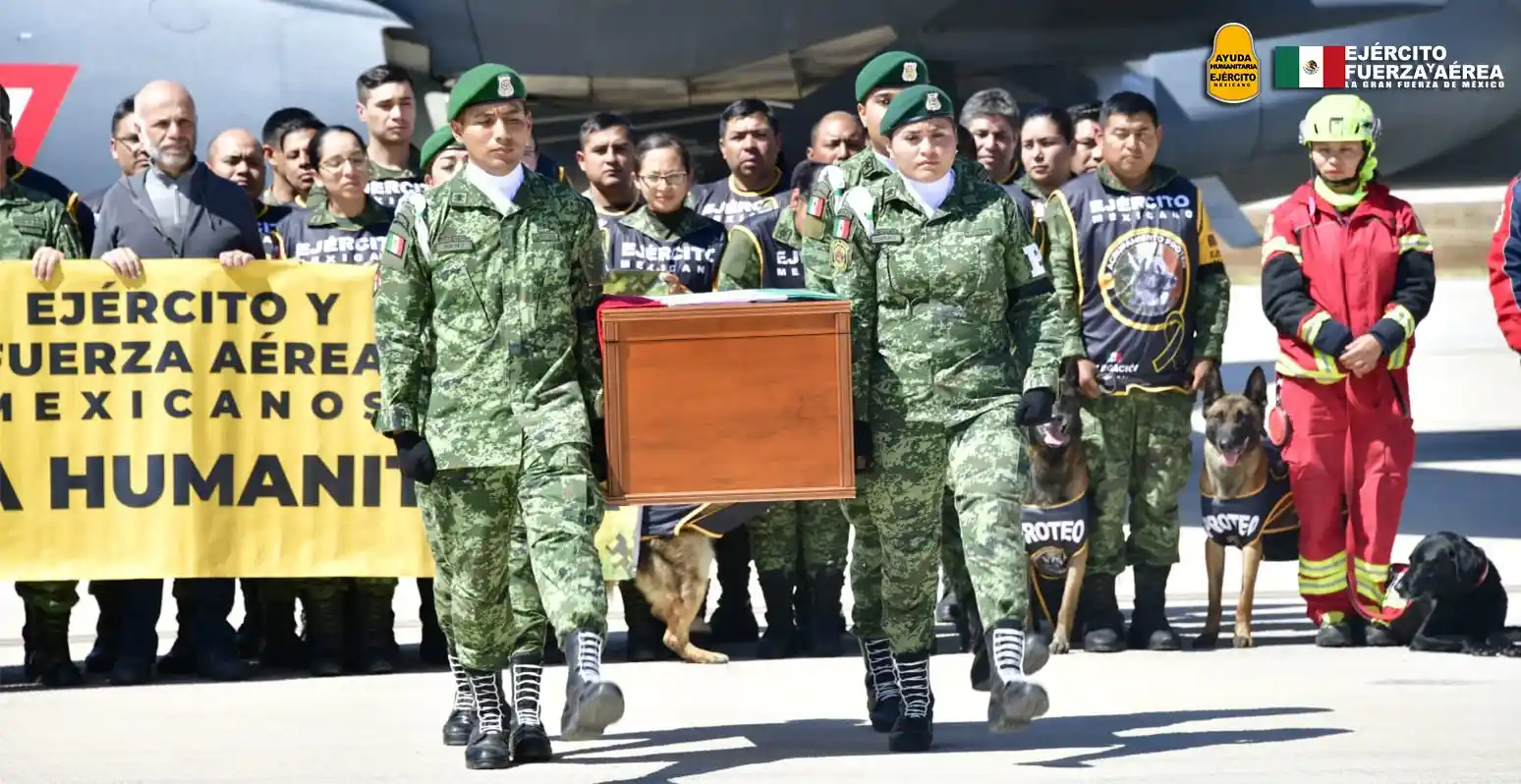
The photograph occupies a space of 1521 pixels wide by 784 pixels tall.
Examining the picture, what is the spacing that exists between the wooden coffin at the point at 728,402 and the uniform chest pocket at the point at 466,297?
33 centimetres

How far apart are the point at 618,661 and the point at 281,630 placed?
4.10 ft

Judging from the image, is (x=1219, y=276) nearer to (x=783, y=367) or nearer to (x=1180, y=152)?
(x=783, y=367)

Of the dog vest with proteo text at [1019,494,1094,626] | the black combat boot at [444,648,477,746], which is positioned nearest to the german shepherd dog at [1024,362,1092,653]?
the dog vest with proteo text at [1019,494,1094,626]

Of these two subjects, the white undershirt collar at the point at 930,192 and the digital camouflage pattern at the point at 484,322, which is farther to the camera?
the white undershirt collar at the point at 930,192

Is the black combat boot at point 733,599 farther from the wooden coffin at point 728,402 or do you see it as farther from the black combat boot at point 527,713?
the wooden coffin at point 728,402

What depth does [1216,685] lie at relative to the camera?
736 centimetres

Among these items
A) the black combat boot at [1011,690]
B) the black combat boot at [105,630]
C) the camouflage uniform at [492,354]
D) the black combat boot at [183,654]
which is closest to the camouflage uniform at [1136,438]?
the black combat boot at [1011,690]

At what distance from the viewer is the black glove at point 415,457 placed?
5.80 meters

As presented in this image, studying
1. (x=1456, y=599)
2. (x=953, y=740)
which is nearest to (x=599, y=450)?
(x=953, y=740)

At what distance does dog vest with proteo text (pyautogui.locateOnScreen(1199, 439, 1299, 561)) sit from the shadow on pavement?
155cm

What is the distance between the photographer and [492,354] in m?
5.88

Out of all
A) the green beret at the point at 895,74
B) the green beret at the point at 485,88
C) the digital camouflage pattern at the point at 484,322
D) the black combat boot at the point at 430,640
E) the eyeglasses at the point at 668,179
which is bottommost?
the black combat boot at the point at 430,640

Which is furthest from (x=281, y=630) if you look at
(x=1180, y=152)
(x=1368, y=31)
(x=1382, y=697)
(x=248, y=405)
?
(x=1368, y=31)

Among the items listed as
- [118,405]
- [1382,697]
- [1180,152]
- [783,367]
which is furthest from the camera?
[1180,152]
